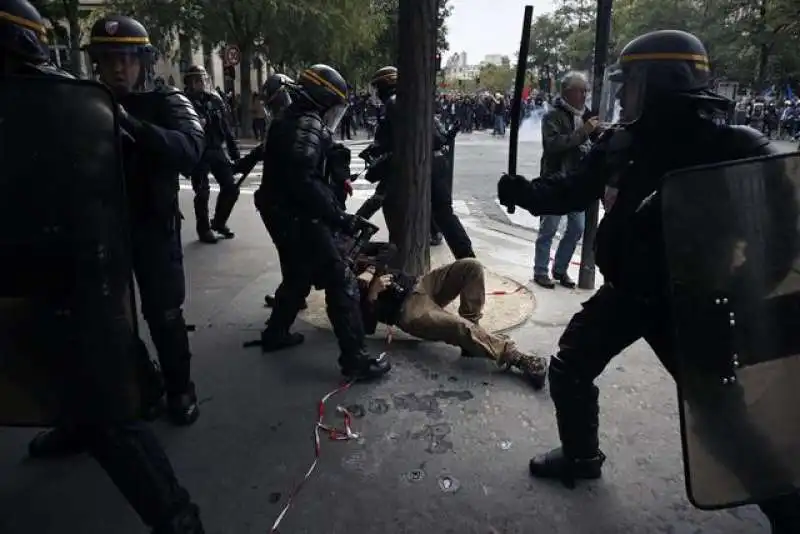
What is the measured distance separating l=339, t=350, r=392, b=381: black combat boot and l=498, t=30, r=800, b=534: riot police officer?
1.30 meters

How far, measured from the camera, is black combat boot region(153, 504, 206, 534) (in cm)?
205

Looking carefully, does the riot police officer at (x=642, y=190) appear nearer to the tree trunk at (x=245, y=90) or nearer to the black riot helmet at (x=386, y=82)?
the black riot helmet at (x=386, y=82)

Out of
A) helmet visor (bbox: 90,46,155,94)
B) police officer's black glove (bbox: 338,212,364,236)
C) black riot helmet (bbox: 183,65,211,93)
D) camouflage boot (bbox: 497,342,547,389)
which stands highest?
black riot helmet (bbox: 183,65,211,93)

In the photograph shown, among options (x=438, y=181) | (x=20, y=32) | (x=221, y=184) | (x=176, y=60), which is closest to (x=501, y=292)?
(x=438, y=181)

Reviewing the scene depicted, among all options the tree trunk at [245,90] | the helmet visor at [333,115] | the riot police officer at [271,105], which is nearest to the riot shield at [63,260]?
the helmet visor at [333,115]

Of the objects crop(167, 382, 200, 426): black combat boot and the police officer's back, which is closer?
the police officer's back

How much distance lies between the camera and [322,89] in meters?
3.68

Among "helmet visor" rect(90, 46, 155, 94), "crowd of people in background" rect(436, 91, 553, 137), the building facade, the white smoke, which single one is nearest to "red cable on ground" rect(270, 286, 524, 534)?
"helmet visor" rect(90, 46, 155, 94)

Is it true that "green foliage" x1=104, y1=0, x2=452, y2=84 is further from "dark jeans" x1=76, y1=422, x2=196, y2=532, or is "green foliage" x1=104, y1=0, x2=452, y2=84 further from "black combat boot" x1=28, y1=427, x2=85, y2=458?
"dark jeans" x1=76, y1=422, x2=196, y2=532

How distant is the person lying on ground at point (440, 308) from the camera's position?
3715 millimetres

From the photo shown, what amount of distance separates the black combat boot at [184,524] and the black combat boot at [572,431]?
1398 mm

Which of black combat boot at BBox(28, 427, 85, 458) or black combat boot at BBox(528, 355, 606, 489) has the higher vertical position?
black combat boot at BBox(528, 355, 606, 489)

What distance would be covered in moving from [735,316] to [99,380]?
185 cm

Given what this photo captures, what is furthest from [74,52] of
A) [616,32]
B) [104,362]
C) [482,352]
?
[616,32]
